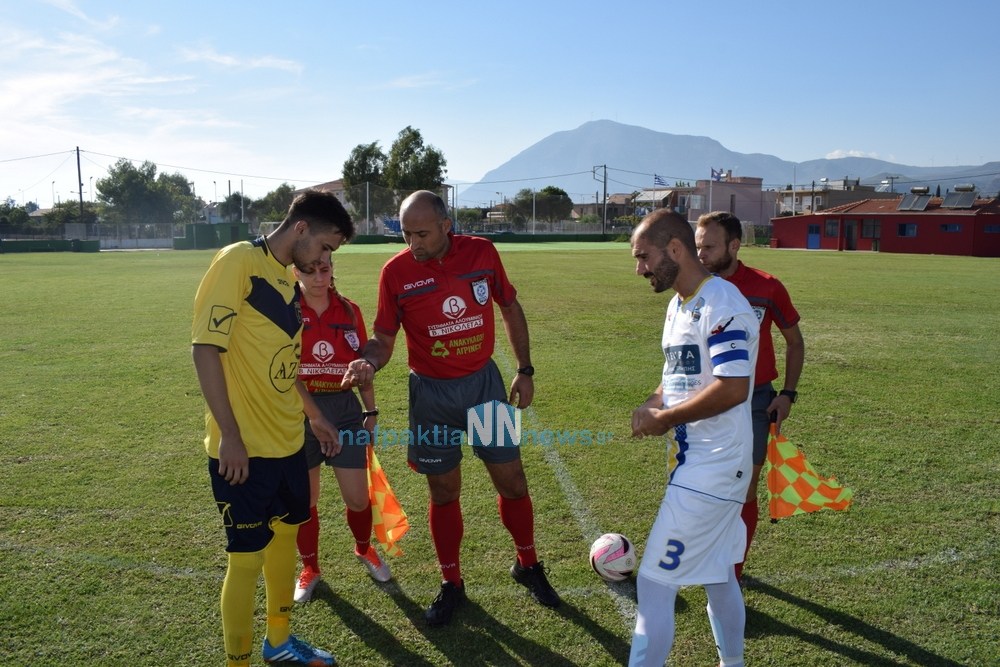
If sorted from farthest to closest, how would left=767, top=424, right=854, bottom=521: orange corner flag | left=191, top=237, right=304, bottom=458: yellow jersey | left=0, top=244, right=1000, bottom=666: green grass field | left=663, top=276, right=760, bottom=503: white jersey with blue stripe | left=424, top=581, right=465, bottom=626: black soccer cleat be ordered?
left=767, top=424, right=854, bottom=521: orange corner flag, left=424, top=581, right=465, bottom=626: black soccer cleat, left=0, top=244, right=1000, bottom=666: green grass field, left=191, top=237, right=304, bottom=458: yellow jersey, left=663, top=276, right=760, bottom=503: white jersey with blue stripe

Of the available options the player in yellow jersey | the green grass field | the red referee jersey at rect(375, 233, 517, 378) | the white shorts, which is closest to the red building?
the green grass field

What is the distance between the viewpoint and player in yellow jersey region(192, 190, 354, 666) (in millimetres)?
2863

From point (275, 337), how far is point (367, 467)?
5.33ft

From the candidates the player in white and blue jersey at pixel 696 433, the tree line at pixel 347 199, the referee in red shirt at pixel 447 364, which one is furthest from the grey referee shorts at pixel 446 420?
the tree line at pixel 347 199

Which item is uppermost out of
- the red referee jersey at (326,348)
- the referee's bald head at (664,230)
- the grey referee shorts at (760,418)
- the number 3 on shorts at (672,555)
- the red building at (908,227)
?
the red building at (908,227)

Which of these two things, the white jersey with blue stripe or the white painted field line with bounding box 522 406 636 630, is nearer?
the white jersey with blue stripe

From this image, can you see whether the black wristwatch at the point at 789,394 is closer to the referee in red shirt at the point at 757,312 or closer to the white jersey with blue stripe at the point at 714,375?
the referee in red shirt at the point at 757,312

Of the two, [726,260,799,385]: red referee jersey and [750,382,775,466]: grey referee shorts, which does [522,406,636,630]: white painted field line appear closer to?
[750,382,775,466]: grey referee shorts

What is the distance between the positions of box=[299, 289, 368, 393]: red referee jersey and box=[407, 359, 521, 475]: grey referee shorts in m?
0.52

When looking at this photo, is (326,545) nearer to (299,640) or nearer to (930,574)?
(299,640)

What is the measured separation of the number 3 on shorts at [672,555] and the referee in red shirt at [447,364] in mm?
1272

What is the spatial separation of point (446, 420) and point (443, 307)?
25.2 inches

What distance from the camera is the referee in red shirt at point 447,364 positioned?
3947 mm

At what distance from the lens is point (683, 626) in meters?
3.64
